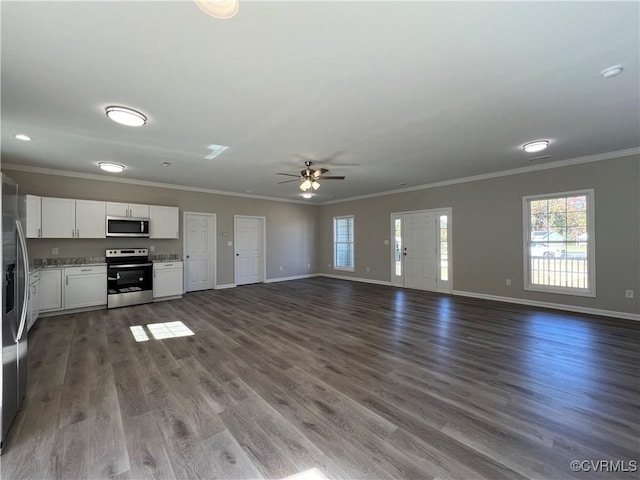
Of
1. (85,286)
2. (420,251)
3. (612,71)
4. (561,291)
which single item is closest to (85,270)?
(85,286)

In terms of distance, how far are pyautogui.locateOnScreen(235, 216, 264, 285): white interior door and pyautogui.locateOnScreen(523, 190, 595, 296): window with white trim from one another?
6.57 m

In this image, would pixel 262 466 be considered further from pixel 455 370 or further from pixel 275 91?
pixel 275 91

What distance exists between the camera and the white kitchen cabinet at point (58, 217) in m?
4.85

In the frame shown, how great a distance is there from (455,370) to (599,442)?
42.2 inches

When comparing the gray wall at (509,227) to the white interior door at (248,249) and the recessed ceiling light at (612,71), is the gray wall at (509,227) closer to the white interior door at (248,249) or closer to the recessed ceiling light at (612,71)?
the white interior door at (248,249)

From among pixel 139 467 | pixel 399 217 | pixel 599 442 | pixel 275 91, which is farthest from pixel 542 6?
pixel 399 217

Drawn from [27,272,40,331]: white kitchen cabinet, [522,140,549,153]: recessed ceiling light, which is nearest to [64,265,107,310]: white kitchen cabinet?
[27,272,40,331]: white kitchen cabinet

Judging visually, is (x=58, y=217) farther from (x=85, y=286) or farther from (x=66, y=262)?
(x=85, y=286)

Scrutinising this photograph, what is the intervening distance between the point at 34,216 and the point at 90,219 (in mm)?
748

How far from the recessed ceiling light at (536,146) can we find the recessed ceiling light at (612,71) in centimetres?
168

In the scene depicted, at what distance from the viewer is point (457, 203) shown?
21.0 ft

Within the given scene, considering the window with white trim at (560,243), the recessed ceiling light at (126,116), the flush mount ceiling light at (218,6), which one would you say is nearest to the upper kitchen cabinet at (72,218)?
the recessed ceiling light at (126,116)

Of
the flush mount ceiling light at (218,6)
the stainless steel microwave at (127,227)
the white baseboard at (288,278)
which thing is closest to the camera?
the flush mount ceiling light at (218,6)
